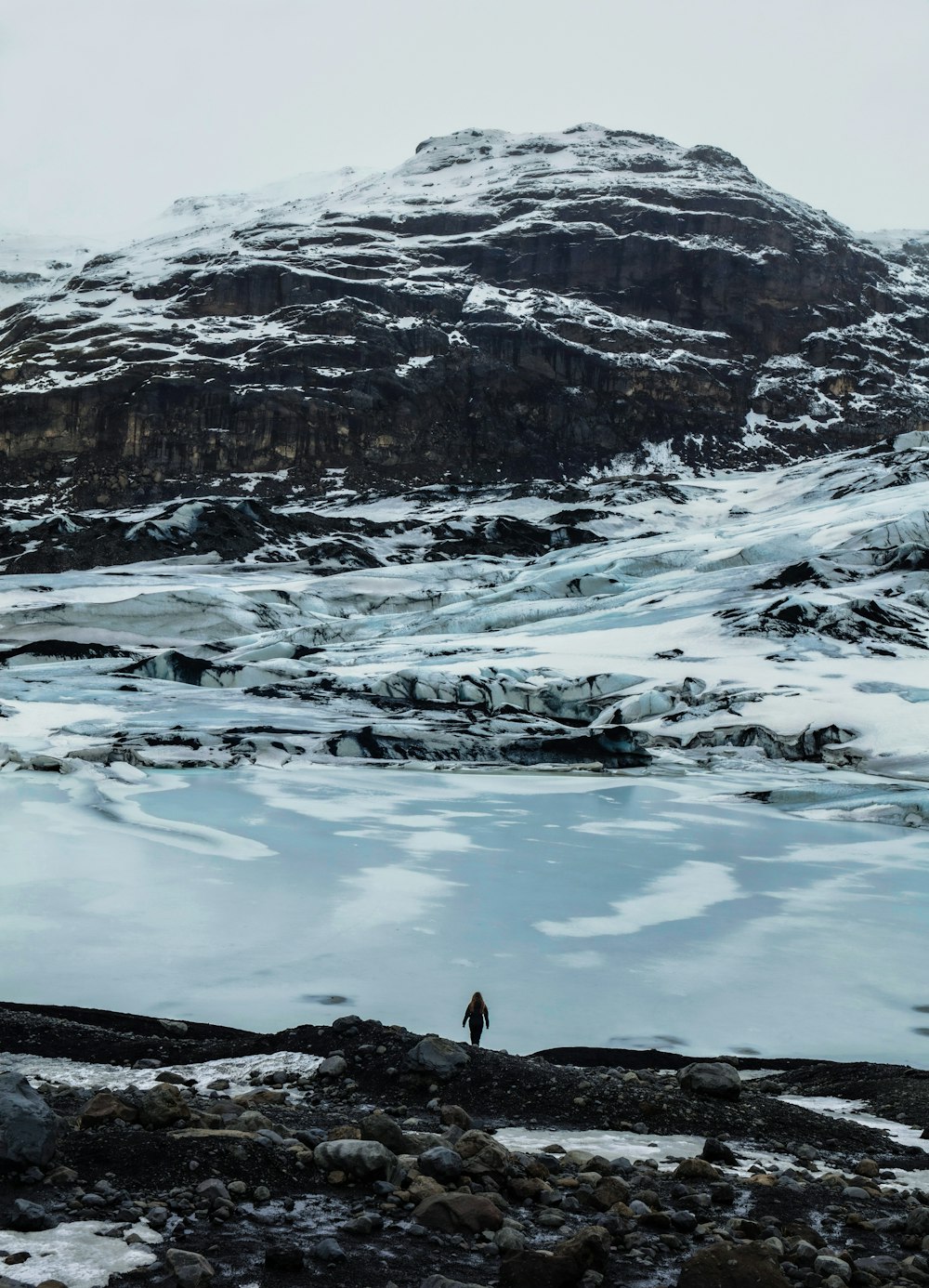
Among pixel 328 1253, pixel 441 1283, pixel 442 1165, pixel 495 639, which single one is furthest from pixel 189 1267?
pixel 495 639

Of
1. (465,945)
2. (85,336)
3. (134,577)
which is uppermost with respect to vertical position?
(85,336)

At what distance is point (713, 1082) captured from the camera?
21.3 feet

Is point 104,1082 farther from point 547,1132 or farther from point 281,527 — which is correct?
point 281,527

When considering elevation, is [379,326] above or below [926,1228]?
above

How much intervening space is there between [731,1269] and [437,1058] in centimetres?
283

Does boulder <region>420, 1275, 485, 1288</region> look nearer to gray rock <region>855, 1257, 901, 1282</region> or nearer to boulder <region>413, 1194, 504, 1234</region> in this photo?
boulder <region>413, 1194, 504, 1234</region>

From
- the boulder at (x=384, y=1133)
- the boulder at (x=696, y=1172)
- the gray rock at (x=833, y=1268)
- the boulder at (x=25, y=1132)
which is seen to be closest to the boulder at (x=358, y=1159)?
the boulder at (x=384, y=1133)

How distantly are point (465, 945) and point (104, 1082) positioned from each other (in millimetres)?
4888

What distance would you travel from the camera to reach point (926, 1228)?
4504 millimetres

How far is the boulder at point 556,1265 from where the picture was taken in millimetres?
3850

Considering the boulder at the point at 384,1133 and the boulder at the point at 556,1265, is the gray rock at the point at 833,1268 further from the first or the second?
the boulder at the point at 384,1133

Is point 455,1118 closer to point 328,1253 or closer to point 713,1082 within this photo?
point 713,1082

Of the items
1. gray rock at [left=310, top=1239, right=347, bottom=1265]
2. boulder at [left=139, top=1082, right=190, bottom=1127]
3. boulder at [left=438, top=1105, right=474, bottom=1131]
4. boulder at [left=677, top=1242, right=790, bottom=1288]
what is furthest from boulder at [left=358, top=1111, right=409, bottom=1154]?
boulder at [left=677, top=1242, right=790, bottom=1288]

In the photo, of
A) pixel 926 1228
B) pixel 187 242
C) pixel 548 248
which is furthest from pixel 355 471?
pixel 926 1228
